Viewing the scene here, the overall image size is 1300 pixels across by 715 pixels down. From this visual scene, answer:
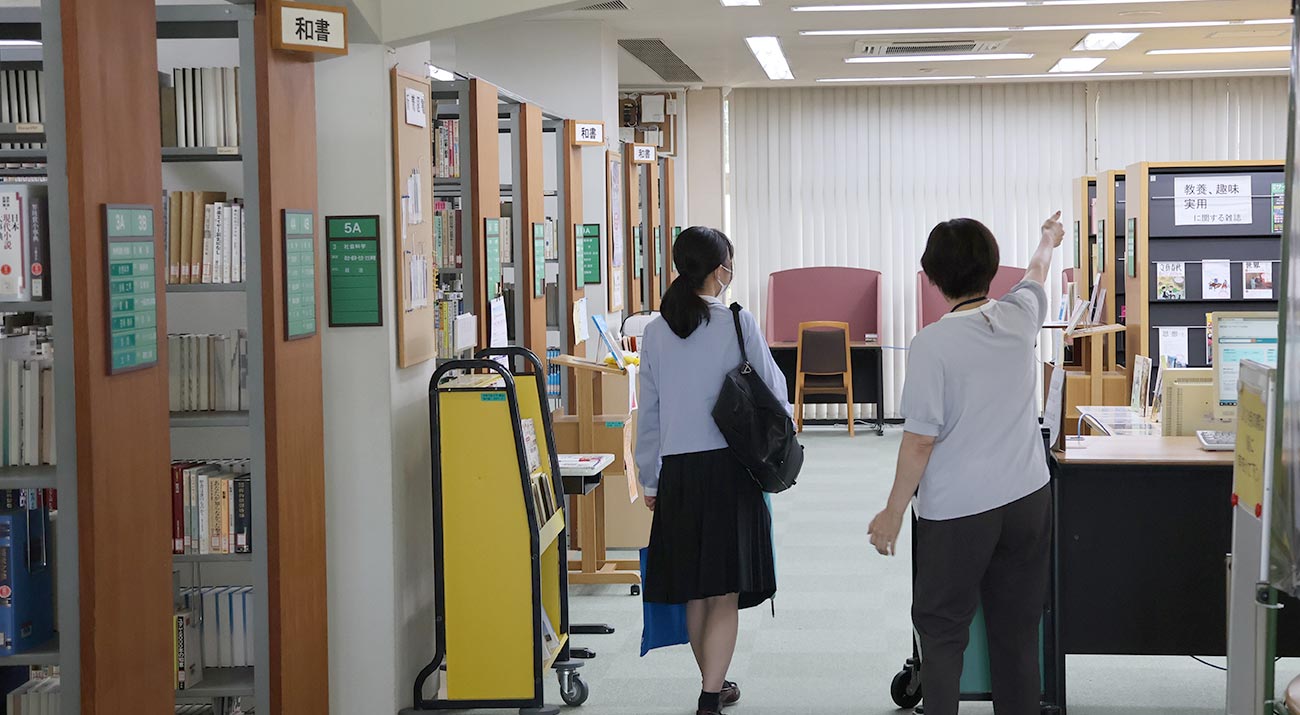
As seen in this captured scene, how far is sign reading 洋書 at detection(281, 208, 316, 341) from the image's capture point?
3.79 metres

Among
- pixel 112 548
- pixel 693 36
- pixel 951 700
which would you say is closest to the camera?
pixel 112 548

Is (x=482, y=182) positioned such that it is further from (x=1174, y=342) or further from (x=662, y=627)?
(x=1174, y=342)

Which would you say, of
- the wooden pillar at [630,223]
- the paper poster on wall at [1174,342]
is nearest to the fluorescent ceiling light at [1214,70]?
the paper poster on wall at [1174,342]

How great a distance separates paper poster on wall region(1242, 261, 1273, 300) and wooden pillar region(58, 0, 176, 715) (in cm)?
761

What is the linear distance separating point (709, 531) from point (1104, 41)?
6.94 meters

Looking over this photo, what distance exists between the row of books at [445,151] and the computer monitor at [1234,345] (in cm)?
309

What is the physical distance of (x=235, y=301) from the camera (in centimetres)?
438

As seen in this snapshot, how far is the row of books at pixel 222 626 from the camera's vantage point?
3900 millimetres

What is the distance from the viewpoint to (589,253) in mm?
7691

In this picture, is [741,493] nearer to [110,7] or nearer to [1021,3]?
[110,7]

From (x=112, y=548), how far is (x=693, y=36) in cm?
708

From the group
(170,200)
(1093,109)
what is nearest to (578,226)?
(170,200)

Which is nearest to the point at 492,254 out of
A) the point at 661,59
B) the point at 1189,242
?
the point at 1189,242

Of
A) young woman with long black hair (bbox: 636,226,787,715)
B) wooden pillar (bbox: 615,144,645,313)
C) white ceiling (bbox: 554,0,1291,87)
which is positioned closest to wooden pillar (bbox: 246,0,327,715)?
young woman with long black hair (bbox: 636,226,787,715)
